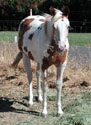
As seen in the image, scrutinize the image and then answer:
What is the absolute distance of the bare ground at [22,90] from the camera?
554 cm

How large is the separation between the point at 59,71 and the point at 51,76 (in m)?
2.77

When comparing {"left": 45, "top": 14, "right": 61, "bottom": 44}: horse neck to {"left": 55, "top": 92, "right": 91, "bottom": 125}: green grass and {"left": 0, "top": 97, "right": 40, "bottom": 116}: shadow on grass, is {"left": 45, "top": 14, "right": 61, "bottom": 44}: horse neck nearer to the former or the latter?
{"left": 55, "top": 92, "right": 91, "bottom": 125}: green grass

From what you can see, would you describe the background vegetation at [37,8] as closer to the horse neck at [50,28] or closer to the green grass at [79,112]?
A: the green grass at [79,112]

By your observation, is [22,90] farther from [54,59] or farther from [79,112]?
[79,112]

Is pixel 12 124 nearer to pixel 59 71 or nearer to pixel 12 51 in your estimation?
pixel 59 71

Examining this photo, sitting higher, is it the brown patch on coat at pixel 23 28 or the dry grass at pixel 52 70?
the brown patch on coat at pixel 23 28

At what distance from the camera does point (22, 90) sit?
7.56 meters

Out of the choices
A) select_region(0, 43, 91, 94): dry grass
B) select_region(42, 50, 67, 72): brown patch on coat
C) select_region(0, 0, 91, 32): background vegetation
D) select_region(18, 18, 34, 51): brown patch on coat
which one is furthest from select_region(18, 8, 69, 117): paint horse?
select_region(0, 0, 91, 32): background vegetation

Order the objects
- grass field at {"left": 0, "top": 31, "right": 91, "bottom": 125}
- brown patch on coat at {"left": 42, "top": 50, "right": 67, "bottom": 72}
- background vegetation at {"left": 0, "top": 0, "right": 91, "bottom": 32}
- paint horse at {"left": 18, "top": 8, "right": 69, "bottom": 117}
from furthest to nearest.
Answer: background vegetation at {"left": 0, "top": 0, "right": 91, "bottom": 32} → brown patch on coat at {"left": 42, "top": 50, "right": 67, "bottom": 72} → grass field at {"left": 0, "top": 31, "right": 91, "bottom": 125} → paint horse at {"left": 18, "top": 8, "right": 69, "bottom": 117}

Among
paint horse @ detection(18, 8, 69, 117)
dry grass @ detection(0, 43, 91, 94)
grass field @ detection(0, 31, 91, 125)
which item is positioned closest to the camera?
paint horse @ detection(18, 8, 69, 117)

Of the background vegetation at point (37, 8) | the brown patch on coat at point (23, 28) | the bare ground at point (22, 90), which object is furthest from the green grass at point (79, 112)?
the background vegetation at point (37, 8)

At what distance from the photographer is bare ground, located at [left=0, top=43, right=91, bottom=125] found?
18.2 feet

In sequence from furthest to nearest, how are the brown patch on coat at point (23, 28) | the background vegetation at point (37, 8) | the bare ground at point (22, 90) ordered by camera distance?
the background vegetation at point (37, 8) → the brown patch on coat at point (23, 28) → the bare ground at point (22, 90)

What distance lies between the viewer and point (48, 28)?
524cm
